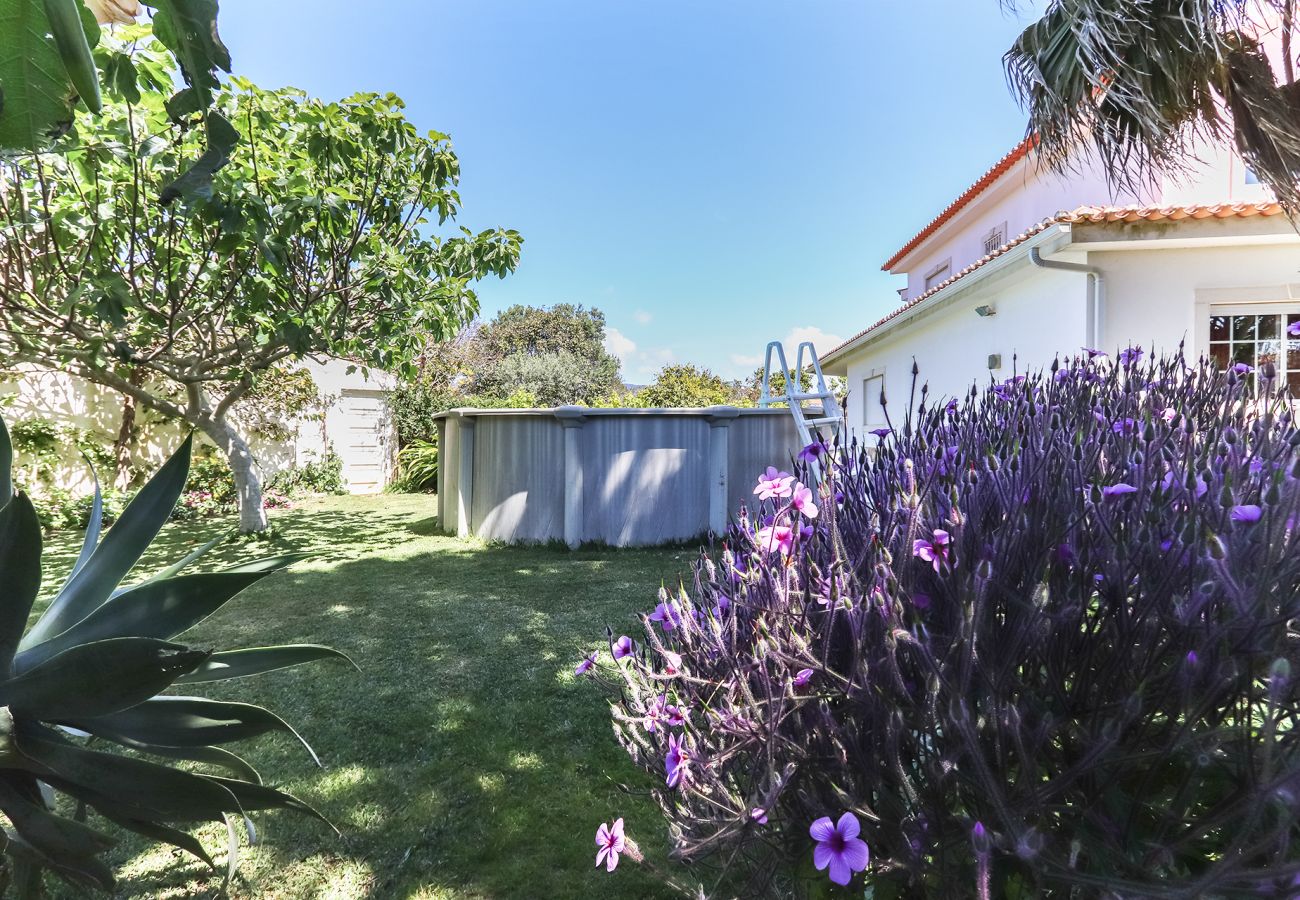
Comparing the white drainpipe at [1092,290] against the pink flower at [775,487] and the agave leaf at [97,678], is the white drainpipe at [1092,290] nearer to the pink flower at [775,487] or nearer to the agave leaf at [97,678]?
the pink flower at [775,487]

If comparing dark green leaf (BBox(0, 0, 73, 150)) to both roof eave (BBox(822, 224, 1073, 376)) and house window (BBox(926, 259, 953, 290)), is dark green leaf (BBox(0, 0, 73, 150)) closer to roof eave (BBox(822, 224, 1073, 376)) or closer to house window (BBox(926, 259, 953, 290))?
roof eave (BBox(822, 224, 1073, 376))

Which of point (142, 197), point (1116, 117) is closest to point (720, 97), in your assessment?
point (1116, 117)

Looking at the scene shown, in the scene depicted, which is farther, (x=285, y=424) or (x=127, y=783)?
(x=285, y=424)

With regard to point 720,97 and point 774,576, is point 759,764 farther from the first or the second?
point 720,97

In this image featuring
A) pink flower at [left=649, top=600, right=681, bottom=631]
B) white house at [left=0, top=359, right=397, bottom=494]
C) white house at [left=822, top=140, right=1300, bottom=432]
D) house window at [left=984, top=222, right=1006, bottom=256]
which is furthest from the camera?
house window at [left=984, top=222, right=1006, bottom=256]

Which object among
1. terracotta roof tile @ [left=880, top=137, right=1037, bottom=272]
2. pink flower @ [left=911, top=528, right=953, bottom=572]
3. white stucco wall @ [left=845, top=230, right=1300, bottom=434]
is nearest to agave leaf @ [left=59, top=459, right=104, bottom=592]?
pink flower @ [left=911, top=528, right=953, bottom=572]

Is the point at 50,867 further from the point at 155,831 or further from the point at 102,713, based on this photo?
the point at 102,713

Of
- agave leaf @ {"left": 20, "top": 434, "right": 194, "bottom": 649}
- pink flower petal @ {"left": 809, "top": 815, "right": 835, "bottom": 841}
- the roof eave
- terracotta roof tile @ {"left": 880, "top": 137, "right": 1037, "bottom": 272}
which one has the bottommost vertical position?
pink flower petal @ {"left": 809, "top": 815, "right": 835, "bottom": 841}

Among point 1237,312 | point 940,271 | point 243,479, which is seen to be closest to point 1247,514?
point 1237,312

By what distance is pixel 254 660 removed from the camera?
151cm

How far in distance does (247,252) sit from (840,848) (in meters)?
6.64

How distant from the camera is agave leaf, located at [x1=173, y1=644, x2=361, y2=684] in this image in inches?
57.0

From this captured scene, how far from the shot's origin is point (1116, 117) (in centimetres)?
449

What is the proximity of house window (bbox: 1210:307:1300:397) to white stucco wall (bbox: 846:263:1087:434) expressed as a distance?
1.47 meters
